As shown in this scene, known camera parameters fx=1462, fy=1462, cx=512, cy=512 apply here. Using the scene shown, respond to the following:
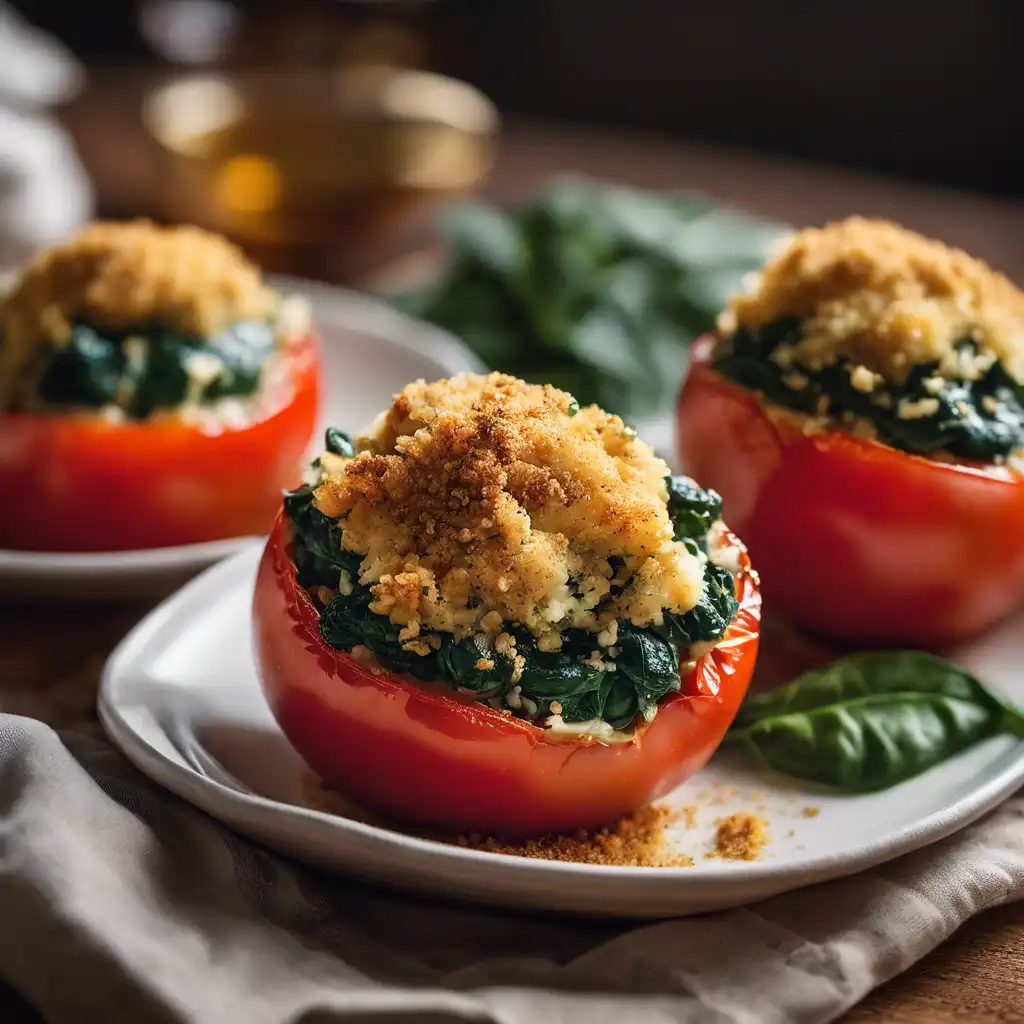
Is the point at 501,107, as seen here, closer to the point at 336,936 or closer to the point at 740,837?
the point at 740,837

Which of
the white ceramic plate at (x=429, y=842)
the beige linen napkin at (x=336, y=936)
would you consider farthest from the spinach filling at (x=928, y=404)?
the beige linen napkin at (x=336, y=936)

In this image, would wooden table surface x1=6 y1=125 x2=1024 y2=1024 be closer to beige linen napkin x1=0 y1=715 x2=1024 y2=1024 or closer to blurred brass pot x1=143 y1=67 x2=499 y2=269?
beige linen napkin x1=0 y1=715 x2=1024 y2=1024

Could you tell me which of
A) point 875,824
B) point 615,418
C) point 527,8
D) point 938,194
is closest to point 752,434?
point 615,418

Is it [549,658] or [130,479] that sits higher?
[549,658]

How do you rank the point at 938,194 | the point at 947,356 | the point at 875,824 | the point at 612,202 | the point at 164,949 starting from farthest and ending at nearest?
the point at 938,194 < the point at 612,202 < the point at 947,356 < the point at 875,824 < the point at 164,949

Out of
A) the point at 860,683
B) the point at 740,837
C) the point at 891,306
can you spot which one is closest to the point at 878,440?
the point at 891,306

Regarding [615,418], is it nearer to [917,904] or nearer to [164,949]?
[917,904]

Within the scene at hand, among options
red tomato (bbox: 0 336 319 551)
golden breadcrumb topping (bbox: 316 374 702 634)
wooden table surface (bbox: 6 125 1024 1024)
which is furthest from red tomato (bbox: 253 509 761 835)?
red tomato (bbox: 0 336 319 551)
